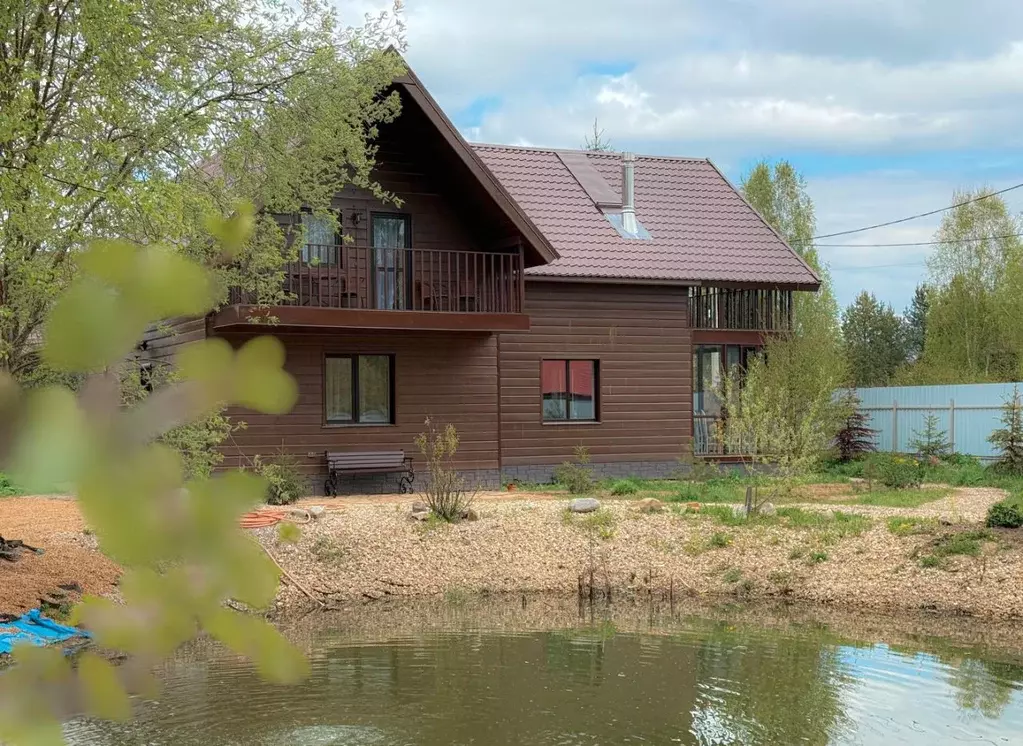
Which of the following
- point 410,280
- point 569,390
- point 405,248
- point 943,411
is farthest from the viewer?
point 943,411

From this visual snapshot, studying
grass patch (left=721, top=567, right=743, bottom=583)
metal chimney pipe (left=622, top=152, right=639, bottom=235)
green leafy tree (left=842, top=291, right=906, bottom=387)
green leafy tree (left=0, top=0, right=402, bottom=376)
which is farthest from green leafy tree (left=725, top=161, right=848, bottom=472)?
green leafy tree (left=842, top=291, right=906, bottom=387)

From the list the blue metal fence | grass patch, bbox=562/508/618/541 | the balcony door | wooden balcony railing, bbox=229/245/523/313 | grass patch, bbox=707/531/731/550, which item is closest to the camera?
grass patch, bbox=707/531/731/550

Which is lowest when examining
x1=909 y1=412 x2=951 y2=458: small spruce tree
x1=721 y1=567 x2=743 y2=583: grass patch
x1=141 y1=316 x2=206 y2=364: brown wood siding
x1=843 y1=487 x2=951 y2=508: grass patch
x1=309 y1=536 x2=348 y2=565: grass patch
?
x1=721 y1=567 x2=743 y2=583: grass patch

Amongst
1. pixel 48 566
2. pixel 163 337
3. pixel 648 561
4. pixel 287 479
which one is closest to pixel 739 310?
pixel 648 561

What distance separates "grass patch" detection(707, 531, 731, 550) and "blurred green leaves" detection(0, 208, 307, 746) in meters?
14.4

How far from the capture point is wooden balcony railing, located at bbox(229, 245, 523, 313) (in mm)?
17734

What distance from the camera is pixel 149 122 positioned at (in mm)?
9703

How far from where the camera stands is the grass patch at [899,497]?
16781mm

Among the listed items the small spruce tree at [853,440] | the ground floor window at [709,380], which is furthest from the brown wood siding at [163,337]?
the small spruce tree at [853,440]

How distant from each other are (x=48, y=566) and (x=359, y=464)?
6489mm

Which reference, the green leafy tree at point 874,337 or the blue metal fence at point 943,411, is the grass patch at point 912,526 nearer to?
the blue metal fence at point 943,411

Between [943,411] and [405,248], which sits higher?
[405,248]

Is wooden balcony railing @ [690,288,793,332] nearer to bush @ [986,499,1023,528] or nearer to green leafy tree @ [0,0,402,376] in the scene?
bush @ [986,499,1023,528]

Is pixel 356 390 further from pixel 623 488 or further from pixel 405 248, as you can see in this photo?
pixel 623 488
